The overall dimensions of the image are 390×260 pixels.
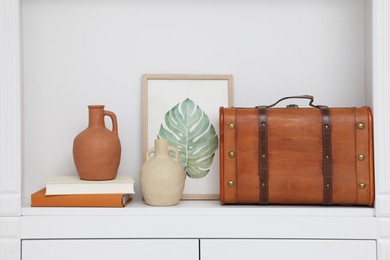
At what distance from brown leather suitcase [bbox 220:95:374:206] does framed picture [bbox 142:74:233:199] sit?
0.62 ft

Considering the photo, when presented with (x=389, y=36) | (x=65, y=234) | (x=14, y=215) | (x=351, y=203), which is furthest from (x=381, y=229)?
(x=14, y=215)

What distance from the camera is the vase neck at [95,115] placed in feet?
5.70

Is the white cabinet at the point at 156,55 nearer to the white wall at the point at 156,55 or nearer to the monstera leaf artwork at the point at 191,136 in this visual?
the white wall at the point at 156,55

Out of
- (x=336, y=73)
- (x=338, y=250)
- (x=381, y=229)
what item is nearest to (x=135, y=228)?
(x=338, y=250)

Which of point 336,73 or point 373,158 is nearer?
point 373,158

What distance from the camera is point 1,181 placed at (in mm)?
1660

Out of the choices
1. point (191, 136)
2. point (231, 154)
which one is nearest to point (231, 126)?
point (231, 154)

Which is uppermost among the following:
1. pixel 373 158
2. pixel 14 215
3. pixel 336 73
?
pixel 336 73

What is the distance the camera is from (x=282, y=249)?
1619 millimetres

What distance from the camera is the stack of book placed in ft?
5.43

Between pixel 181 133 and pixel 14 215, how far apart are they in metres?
0.57

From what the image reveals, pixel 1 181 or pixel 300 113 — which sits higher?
pixel 300 113

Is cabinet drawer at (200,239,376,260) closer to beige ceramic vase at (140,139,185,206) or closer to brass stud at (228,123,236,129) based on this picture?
beige ceramic vase at (140,139,185,206)

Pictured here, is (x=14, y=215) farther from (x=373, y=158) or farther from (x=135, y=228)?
(x=373, y=158)
